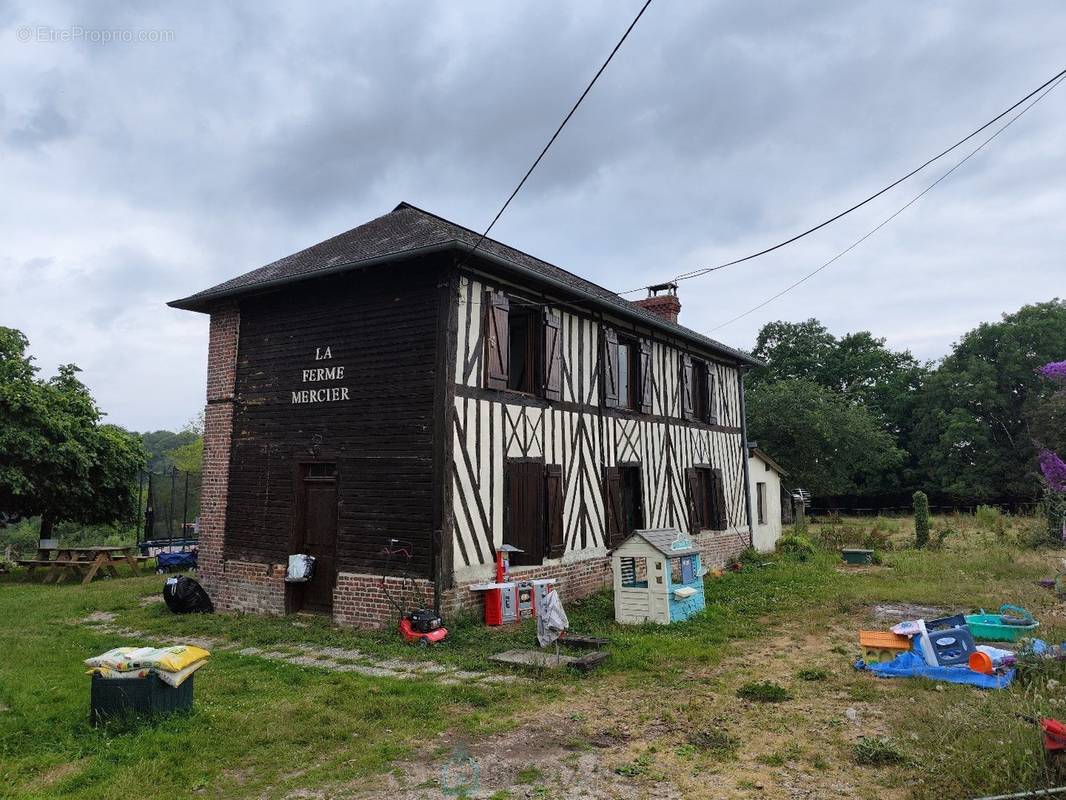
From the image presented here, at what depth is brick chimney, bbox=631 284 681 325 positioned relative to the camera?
51.5ft

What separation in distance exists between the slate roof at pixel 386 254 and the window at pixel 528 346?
56cm

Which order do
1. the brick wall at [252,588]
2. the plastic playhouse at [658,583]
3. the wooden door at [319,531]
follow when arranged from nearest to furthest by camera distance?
the plastic playhouse at [658,583] → the wooden door at [319,531] → the brick wall at [252,588]

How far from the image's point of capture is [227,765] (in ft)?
14.4

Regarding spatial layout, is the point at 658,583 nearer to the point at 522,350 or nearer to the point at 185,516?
the point at 522,350

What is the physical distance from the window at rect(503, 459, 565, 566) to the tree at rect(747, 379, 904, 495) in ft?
73.5

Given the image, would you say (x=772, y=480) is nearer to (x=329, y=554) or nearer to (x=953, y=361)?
(x=329, y=554)

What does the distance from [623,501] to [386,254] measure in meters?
6.31

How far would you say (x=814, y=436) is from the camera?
2964 centimetres

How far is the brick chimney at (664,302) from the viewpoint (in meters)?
15.7

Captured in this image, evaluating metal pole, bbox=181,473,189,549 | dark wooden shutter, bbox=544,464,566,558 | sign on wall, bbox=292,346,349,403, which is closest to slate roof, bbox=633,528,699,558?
dark wooden shutter, bbox=544,464,566,558

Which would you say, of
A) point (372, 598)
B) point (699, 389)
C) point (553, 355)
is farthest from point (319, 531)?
point (699, 389)

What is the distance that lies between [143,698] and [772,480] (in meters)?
16.7

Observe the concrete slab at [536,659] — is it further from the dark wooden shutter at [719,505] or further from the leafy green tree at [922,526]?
the leafy green tree at [922,526]

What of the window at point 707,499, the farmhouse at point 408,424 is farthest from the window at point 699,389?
the farmhouse at point 408,424
